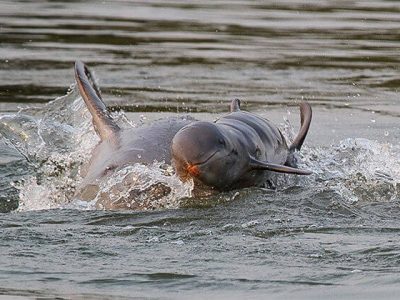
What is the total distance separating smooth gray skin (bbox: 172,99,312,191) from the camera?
6758 millimetres

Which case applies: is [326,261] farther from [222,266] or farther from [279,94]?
[279,94]

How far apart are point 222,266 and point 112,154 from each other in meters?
1.90

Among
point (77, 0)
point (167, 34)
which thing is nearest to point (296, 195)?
point (167, 34)

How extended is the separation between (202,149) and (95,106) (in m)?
1.97

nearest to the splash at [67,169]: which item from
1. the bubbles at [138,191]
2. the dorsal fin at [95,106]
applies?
the bubbles at [138,191]

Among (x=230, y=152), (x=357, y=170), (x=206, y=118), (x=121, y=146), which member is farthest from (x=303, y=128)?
(x=206, y=118)

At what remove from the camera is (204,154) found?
6.74 meters

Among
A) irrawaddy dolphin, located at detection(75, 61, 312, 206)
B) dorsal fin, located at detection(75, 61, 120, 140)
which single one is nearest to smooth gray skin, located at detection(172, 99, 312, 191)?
irrawaddy dolphin, located at detection(75, 61, 312, 206)

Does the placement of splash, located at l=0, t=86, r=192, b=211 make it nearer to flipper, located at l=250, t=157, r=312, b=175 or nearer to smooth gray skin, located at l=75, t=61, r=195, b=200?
smooth gray skin, located at l=75, t=61, r=195, b=200

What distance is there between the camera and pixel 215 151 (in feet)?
22.3

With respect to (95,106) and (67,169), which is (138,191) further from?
(67,169)

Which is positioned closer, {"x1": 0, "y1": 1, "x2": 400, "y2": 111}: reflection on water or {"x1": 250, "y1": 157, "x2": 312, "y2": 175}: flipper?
{"x1": 250, "y1": 157, "x2": 312, "y2": 175}: flipper

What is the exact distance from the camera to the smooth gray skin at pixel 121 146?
750cm

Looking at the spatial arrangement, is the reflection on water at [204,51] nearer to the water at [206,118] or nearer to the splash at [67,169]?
the water at [206,118]
